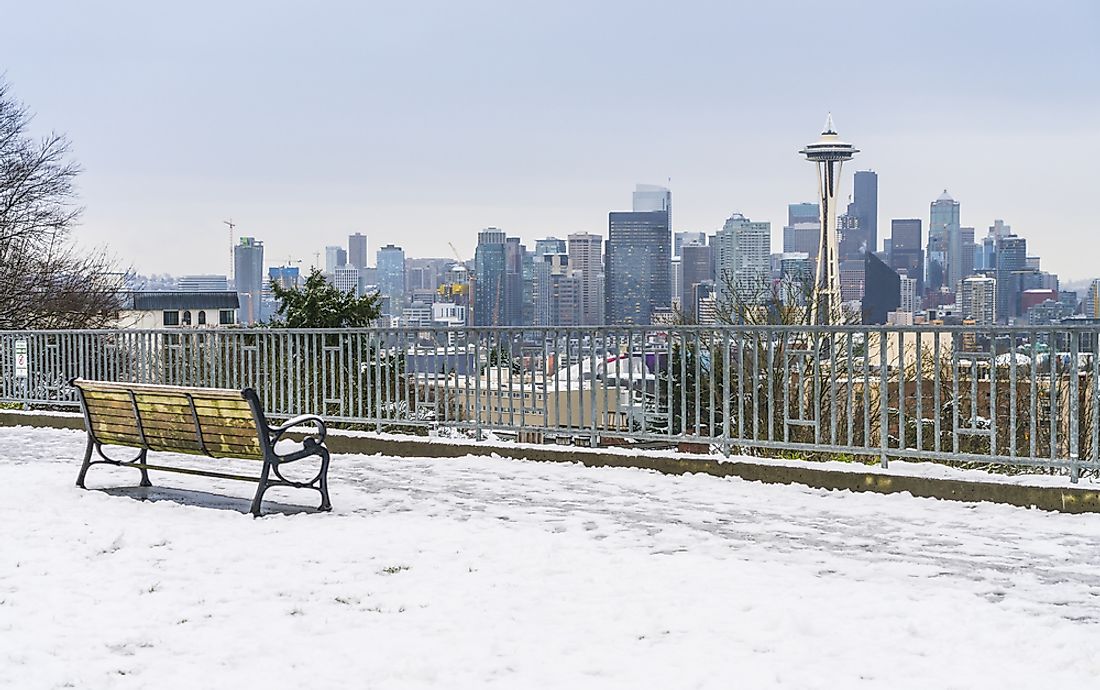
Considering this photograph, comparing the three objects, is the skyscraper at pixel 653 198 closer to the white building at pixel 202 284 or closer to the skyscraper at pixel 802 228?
the skyscraper at pixel 802 228

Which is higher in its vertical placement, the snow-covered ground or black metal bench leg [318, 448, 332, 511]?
black metal bench leg [318, 448, 332, 511]

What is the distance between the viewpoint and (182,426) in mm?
10086

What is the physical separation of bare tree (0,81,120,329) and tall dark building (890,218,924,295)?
177 ft

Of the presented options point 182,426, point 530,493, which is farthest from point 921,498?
point 182,426

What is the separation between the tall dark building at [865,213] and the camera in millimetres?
117625

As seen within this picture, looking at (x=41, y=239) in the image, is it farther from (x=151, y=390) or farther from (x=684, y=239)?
(x=684, y=239)

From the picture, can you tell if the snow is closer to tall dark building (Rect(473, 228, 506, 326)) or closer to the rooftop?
tall dark building (Rect(473, 228, 506, 326))

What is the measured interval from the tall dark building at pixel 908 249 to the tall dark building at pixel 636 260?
1665 centimetres

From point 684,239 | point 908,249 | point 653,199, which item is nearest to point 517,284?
point 684,239

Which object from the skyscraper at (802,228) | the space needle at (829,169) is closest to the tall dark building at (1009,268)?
the space needle at (829,169)

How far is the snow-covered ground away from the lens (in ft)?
18.6

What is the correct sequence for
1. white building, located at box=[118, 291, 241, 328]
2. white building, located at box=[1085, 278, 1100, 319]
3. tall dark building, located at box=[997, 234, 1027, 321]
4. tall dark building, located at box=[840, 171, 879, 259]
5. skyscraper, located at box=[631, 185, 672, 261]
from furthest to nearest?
white building, located at box=[118, 291, 241, 328] → skyscraper, located at box=[631, 185, 672, 261] → tall dark building, located at box=[840, 171, 879, 259] → tall dark building, located at box=[997, 234, 1027, 321] → white building, located at box=[1085, 278, 1100, 319]

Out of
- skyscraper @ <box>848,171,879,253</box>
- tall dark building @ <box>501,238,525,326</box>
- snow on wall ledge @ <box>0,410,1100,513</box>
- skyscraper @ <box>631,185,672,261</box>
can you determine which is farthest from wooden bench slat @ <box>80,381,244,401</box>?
skyscraper @ <box>848,171,879,253</box>

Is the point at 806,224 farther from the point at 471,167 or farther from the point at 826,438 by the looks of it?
the point at 826,438
